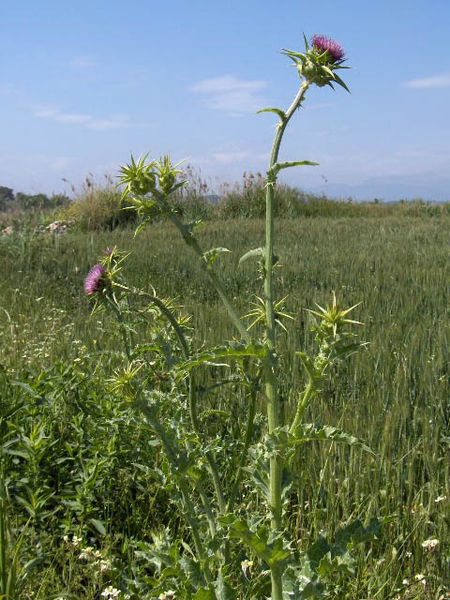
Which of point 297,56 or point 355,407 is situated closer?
point 297,56

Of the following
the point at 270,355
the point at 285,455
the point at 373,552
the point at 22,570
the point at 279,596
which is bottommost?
the point at 373,552

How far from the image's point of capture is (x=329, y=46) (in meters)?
1.45

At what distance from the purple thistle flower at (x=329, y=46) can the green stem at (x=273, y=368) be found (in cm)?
8

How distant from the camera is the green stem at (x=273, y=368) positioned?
4.51 feet

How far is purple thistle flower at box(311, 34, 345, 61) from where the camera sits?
1.45 metres

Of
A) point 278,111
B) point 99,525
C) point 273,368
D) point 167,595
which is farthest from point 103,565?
point 278,111

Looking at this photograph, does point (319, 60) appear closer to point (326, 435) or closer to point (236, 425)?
point (326, 435)

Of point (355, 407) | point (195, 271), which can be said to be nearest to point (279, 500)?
point (355, 407)

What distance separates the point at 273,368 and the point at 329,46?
706 millimetres

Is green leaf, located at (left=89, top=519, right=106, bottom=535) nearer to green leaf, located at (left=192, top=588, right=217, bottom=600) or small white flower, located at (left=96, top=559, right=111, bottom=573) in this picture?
small white flower, located at (left=96, top=559, right=111, bottom=573)

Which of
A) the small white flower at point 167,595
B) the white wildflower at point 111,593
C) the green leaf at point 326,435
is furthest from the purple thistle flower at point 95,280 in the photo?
the white wildflower at point 111,593

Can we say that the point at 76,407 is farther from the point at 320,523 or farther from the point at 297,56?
the point at 297,56

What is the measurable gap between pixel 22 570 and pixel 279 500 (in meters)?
0.85

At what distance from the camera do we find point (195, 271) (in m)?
6.96
